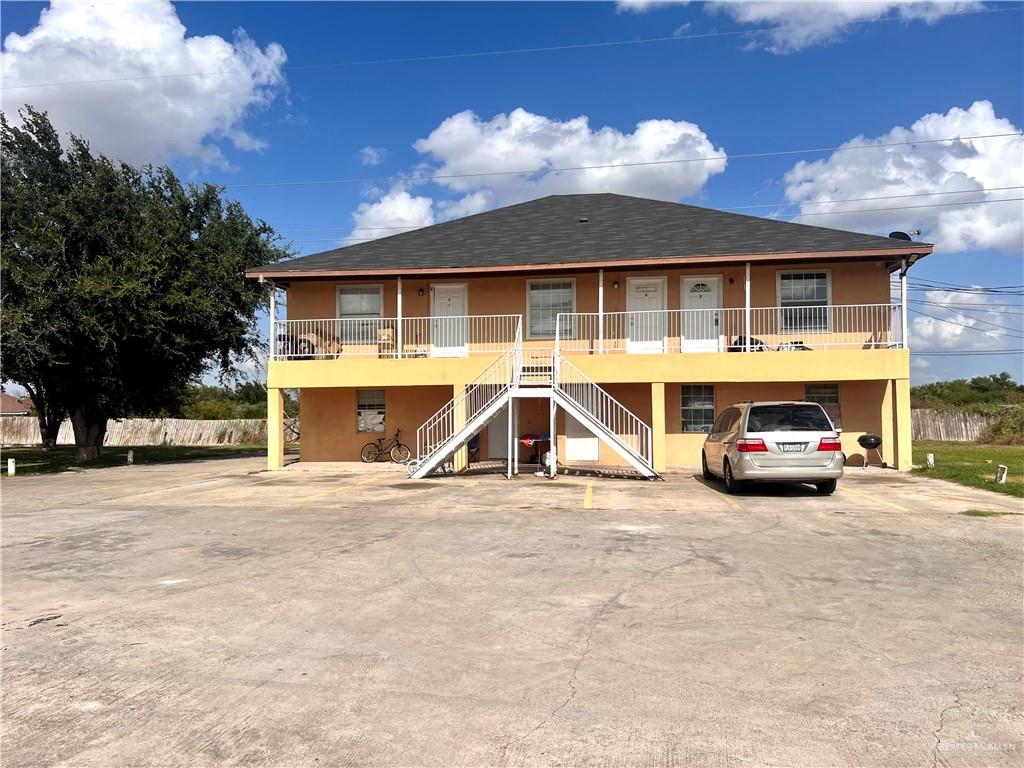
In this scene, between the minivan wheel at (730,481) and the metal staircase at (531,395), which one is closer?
the minivan wheel at (730,481)

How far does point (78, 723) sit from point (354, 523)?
6.60 m

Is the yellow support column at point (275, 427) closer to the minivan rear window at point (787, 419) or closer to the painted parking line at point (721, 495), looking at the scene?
the painted parking line at point (721, 495)

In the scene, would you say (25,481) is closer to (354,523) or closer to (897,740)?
(354,523)

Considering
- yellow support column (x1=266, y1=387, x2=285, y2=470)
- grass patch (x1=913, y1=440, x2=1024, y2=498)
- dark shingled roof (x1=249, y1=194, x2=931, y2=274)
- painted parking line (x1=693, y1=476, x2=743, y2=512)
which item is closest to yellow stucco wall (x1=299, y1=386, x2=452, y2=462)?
yellow support column (x1=266, y1=387, x2=285, y2=470)

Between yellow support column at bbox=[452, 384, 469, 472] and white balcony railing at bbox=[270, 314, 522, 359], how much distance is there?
2112 millimetres

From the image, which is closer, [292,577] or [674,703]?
[674,703]

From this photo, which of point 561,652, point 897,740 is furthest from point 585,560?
point 897,740

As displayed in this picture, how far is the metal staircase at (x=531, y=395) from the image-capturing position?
1616 cm

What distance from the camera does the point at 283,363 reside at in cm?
1939

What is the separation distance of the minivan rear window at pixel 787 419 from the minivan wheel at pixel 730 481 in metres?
1.11

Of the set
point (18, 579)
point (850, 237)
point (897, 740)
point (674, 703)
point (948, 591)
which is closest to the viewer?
point (897, 740)

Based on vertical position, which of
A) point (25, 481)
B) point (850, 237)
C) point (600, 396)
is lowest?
point (25, 481)

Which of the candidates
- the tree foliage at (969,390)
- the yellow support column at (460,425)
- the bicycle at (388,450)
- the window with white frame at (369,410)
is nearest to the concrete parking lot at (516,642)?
the yellow support column at (460,425)

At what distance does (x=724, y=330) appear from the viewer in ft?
63.7
